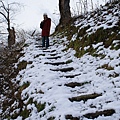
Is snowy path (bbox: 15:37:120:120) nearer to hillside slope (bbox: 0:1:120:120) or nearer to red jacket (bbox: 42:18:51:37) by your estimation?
hillside slope (bbox: 0:1:120:120)

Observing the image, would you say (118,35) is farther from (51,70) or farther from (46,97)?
(46,97)

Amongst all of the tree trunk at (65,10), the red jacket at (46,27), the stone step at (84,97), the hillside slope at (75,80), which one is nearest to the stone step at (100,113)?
the hillside slope at (75,80)

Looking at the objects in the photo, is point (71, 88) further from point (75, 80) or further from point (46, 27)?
point (46, 27)

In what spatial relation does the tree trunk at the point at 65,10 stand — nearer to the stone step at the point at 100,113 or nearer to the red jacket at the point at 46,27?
the red jacket at the point at 46,27

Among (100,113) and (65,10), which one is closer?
(100,113)

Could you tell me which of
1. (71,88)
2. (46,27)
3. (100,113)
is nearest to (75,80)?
(71,88)

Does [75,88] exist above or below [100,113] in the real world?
above

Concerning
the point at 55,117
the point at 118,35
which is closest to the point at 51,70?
the point at 118,35

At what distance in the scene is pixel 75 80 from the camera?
656 cm

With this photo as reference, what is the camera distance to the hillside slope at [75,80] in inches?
194

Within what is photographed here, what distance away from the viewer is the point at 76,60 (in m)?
A: 8.52

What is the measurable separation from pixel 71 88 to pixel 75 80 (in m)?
0.53

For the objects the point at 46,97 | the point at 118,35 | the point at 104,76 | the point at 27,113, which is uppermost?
the point at 118,35

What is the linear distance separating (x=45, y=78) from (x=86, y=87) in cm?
150
